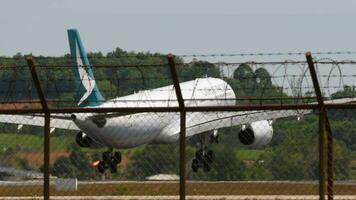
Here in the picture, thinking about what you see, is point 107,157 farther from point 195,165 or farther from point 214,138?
point 214,138

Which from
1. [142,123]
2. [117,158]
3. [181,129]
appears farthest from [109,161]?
[181,129]

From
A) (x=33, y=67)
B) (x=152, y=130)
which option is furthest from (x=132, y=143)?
(x=33, y=67)

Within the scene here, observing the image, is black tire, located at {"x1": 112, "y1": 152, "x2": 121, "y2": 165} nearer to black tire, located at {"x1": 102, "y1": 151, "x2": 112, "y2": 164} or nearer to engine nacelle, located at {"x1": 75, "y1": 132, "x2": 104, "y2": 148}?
black tire, located at {"x1": 102, "y1": 151, "x2": 112, "y2": 164}

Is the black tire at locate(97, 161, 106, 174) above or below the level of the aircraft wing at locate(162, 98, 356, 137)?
below

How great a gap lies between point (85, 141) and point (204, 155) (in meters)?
8.06

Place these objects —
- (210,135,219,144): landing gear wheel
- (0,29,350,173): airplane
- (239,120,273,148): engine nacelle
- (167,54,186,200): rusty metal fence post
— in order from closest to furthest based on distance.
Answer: (167,54,186,200): rusty metal fence post → (0,29,350,173): airplane → (239,120,273,148): engine nacelle → (210,135,219,144): landing gear wheel

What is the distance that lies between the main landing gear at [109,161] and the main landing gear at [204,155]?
332 cm

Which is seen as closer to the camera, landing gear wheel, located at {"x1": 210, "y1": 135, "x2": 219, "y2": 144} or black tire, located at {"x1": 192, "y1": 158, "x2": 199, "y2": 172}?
black tire, located at {"x1": 192, "y1": 158, "x2": 199, "y2": 172}

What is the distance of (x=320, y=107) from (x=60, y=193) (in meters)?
20.8

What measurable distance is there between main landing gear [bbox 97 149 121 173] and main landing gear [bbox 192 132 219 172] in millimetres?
3323

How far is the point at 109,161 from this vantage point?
166 ft

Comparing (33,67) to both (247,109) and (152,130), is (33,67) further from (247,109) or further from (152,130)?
(152,130)

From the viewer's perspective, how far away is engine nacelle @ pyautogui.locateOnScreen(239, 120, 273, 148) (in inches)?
1983

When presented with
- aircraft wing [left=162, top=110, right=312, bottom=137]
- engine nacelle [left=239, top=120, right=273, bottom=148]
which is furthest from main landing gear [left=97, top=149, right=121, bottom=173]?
engine nacelle [left=239, top=120, right=273, bottom=148]
